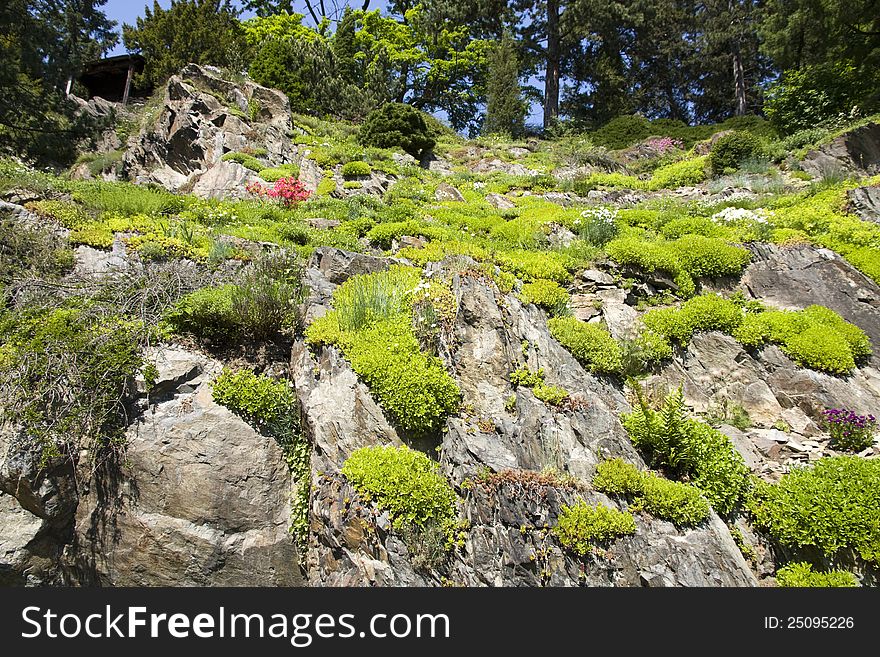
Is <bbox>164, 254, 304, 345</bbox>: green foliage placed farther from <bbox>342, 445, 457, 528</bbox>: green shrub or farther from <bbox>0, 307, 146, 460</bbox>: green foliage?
<bbox>342, 445, 457, 528</bbox>: green shrub

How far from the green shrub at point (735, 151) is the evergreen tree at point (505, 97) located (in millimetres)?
14197

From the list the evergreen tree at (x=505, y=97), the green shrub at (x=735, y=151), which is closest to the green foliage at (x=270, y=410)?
the green shrub at (x=735, y=151)

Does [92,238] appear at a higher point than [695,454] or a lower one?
higher

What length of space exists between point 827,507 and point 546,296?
13.8 feet

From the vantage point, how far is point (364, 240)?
380 inches

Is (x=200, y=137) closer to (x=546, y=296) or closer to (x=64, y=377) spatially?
(x=64, y=377)

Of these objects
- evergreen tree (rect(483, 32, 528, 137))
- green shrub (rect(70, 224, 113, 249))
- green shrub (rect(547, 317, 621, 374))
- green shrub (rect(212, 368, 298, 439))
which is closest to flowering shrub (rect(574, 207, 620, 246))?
green shrub (rect(547, 317, 621, 374))

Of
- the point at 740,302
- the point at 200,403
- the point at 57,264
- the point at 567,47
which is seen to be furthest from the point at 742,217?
the point at 567,47

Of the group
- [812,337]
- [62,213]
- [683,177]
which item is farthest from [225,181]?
[683,177]

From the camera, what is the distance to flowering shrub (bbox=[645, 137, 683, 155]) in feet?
69.2

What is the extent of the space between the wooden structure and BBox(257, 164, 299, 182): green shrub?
65.5 ft

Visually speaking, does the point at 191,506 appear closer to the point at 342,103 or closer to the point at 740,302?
the point at 740,302

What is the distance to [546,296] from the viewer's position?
7059 millimetres
